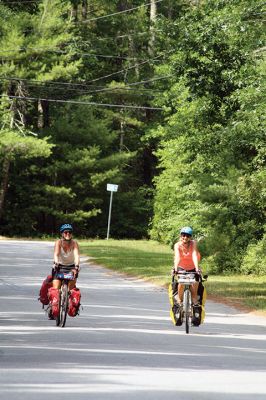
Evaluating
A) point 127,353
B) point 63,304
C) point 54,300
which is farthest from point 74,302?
point 127,353

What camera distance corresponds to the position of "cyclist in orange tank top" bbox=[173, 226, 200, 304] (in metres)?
20.7

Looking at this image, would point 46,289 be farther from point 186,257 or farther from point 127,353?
point 127,353

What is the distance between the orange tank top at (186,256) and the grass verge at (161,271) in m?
6.18

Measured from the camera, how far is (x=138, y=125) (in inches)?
3159

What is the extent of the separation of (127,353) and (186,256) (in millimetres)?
4879

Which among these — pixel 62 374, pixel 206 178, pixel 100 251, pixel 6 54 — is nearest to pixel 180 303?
pixel 62 374

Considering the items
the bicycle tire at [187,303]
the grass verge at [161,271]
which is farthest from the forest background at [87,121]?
the bicycle tire at [187,303]

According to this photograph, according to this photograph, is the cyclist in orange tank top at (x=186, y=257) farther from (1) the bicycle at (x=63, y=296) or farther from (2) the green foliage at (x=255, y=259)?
(2) the green foliage at (x=255, y=259)

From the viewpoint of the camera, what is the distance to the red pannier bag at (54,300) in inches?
811

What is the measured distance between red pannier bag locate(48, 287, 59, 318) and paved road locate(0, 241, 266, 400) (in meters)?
0.33

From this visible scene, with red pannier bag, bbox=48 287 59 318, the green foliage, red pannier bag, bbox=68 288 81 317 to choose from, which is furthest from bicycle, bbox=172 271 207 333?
the green foliage

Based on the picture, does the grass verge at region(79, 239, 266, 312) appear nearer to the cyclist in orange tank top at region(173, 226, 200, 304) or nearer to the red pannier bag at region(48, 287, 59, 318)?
the cyclist in orange tank top at region(173, 226, 200, 304)

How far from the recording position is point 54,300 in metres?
20.7

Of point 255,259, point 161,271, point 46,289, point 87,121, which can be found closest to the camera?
point 46,289
